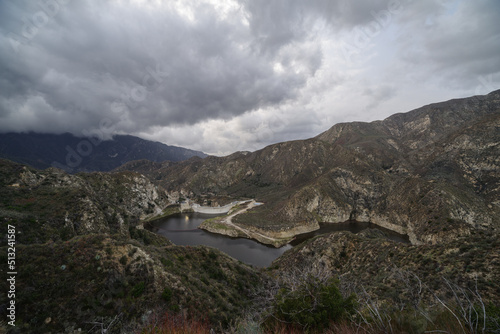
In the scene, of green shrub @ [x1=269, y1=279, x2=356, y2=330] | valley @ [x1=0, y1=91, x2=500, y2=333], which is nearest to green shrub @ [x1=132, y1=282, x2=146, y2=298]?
valley @ [x1=0, y1=91, x2=500, y2=333]

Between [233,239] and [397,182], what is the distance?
252ft

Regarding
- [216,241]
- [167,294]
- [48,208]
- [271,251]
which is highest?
[48,208]

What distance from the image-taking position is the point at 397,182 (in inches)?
3241

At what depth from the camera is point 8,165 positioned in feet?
108

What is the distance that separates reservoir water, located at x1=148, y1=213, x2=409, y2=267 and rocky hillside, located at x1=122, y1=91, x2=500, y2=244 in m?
4.26

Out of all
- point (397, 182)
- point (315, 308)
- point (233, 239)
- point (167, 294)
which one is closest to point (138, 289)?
point (167, 294)

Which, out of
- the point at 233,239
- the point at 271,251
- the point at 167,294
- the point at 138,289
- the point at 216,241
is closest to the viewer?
the point at 138,289

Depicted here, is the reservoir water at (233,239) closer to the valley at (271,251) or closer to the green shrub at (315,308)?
the valley at (271,251)

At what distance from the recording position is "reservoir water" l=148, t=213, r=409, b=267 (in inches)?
1982

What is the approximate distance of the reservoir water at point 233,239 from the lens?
50350mm

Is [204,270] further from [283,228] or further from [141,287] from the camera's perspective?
[283,228]

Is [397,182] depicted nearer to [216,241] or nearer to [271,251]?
[271,251]

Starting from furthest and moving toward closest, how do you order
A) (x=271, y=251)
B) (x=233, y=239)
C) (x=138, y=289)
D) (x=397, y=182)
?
(x=397, y=182) < (x=233, y=239) < (x=271, y=251) < (x=138, y=289)

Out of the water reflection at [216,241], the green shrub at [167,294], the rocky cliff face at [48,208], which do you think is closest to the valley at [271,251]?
the green shrub at [167,294]
